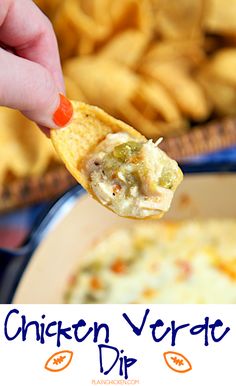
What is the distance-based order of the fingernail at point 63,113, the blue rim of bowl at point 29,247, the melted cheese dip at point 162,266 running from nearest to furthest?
the fingernail at point 63,113 → the blue rim of bowl at point 29,247 → the melted cheese dip at point 162,266

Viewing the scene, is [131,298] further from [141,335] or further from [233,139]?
[233,139]

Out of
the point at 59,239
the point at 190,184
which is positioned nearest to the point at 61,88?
the point at 59,239

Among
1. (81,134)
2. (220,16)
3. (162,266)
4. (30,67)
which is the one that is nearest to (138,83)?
(220,16)

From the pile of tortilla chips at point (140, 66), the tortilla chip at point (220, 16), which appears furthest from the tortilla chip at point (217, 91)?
the tortilla chip at point (220, 16)

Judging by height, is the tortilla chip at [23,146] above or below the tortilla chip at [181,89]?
above

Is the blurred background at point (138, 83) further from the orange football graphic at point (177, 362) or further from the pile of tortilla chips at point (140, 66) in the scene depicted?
the orange football graphic at point (177, 362)

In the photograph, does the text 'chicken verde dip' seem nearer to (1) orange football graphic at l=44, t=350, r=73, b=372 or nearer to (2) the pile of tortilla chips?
(1) orange football graphic at l=44, t=350, r=73, b=372

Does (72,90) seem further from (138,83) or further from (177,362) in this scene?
(177,362)

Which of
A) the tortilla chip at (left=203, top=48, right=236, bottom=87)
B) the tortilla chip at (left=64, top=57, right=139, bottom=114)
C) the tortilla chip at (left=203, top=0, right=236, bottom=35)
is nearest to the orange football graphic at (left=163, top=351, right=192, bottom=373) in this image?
the tortilla chip at (left=64, top=57, right=139, bottom=114)
